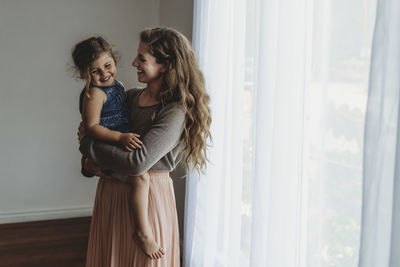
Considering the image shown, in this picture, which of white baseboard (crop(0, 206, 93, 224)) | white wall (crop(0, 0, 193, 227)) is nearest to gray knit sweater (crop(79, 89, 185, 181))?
white wall (crop(0, 0, 193, 227))

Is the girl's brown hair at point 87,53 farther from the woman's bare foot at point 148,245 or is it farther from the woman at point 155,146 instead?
the woman's bare foot at point 148,245

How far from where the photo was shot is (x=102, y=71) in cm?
168

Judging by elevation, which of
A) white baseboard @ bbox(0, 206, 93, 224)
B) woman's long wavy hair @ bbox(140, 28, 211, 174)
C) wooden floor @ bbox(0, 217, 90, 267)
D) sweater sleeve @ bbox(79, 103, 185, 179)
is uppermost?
woman's long wavy hair @ bbox(140, 28, 211, 174)

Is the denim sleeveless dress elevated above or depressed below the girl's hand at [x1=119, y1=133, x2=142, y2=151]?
above

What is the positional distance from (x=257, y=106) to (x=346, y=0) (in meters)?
0.59

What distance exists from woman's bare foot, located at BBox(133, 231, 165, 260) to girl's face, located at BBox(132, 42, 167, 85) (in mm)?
571

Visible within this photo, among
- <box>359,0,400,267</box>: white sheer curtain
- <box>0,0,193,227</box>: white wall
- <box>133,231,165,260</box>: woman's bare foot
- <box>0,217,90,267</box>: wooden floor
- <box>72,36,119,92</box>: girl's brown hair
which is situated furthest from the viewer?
<box>0,0,193,227</box>: white wall

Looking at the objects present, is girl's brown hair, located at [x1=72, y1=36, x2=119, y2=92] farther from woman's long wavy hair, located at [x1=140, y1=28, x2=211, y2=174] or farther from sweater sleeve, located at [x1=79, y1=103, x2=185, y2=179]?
sweater sleeve, located at [x1=79, y1=103, x2=185, y2=179]

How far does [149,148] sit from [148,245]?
0.37m

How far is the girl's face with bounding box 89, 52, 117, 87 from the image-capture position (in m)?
1.67

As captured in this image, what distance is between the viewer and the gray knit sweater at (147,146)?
1.44 meters

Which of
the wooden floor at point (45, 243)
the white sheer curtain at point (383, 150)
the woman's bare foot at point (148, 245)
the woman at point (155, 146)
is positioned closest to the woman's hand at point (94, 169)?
the woman at point (155, 146)

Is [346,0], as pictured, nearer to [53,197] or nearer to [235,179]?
[235,179]

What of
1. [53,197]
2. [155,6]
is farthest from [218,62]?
[53,197]
